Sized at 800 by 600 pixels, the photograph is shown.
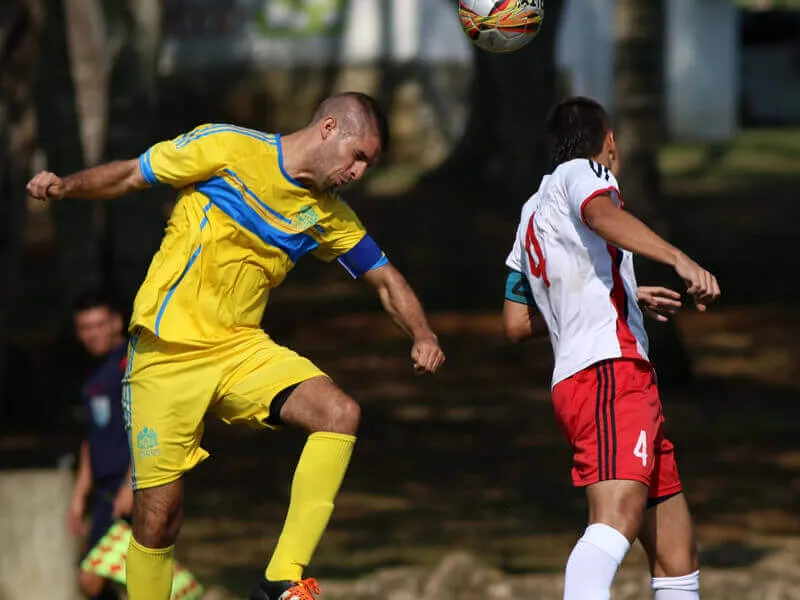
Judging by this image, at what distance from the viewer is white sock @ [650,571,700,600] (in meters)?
6.50

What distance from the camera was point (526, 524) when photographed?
1209 centimetres

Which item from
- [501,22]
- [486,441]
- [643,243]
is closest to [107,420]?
[501,22]

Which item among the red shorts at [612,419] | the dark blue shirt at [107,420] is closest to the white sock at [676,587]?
the red shorts at [612,419]

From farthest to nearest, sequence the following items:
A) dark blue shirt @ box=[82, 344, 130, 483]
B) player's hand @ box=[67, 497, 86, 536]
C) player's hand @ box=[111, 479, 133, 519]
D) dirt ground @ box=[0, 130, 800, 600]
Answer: dirt ground @ box=[0, 130, 800, 600] < player's hand @ box=[67, 497, 86, 536] < dark blue shirt @ box=[82, 344, 130, 483] < player's hand @ box=[111, 479, 133, 519]

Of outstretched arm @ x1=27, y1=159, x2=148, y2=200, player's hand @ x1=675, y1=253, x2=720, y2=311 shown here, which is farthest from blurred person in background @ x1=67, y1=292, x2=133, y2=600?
player's hand @ x1=675, y1=253, x2=720, y2=311

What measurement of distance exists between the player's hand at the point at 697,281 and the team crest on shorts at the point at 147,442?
7.51ft

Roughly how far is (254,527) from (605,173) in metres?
6.73

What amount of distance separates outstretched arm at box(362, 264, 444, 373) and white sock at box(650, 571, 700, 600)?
1229 mm

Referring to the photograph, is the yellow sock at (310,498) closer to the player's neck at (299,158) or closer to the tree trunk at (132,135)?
the player's neck at (299,158)

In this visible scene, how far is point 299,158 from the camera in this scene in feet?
21.7

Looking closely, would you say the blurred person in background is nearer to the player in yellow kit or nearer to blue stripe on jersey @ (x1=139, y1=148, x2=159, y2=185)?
the player in yellow kit

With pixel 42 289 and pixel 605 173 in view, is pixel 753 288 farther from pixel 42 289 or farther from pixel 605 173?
pixel 605 173

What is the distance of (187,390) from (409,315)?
97cm

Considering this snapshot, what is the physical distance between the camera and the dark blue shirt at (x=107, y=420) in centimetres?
846
